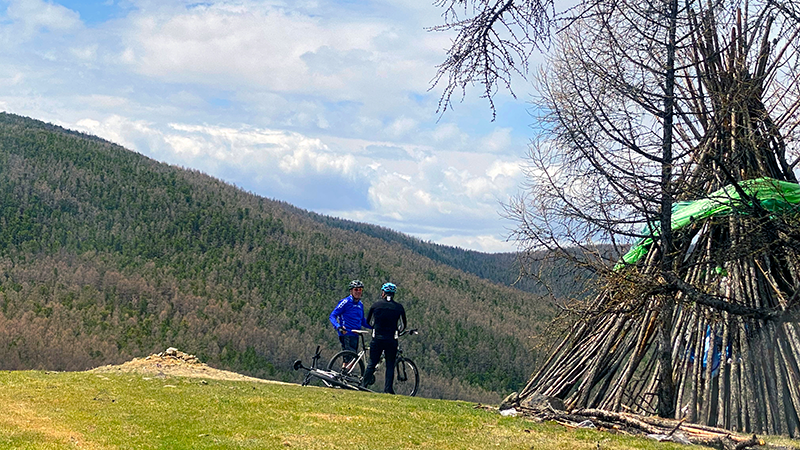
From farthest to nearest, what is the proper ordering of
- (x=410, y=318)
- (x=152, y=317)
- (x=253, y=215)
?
(x=253, y=215) → (x=410, y=318) → (x=152, y=317)

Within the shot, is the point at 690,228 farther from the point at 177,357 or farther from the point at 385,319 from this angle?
the point at 177,357

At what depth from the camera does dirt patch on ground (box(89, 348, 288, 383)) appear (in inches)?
550

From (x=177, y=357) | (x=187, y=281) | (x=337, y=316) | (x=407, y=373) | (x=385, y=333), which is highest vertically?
(x=187, y=281)

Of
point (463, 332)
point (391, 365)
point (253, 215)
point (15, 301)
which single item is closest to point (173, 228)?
point (253, 215)

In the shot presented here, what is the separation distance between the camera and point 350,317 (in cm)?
1350

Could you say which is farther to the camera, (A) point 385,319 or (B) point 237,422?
(A) point 385,319

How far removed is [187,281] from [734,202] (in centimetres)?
6134

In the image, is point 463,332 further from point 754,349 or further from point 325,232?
point 754,349

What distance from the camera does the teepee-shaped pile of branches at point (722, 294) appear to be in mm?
9586

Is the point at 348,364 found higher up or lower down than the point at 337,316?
lower down

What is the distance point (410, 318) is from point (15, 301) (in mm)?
31107

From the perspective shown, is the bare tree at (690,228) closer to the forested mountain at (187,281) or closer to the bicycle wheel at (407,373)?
the bicycle wheel at (407,373)

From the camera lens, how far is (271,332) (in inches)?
2427

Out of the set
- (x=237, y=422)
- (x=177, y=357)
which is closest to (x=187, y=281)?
(x=177, y=357)
